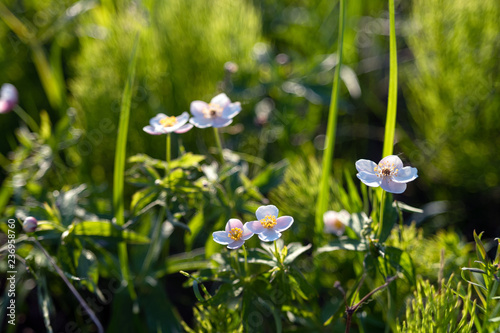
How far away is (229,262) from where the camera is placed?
880 millimetres

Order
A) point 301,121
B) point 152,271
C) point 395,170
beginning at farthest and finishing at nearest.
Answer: point 301,121, point 152,271, point 395,170

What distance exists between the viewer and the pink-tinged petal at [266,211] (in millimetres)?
758

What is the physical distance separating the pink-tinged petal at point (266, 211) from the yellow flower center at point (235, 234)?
4 centimetres

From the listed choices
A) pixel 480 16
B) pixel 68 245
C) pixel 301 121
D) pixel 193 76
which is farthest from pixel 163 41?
pixel 480 16

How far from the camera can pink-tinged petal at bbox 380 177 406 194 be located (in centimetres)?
74

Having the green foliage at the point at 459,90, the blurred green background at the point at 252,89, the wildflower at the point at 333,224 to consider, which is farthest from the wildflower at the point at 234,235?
the green foliage at the point at 459,90

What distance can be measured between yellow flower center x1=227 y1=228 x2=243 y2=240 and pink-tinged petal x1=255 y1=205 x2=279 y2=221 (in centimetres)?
4

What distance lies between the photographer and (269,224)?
746 millimetres

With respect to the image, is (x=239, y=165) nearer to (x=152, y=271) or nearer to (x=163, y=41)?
(x=152, y=271)

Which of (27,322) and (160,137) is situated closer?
(27,322)

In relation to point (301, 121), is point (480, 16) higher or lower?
higher

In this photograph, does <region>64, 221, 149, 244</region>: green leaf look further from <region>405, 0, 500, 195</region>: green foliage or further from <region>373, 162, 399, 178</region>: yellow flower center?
<region>405, 0, 500, 195</region>: green foliage

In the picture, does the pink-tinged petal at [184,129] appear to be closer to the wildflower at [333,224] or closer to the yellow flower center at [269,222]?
the yellow flower center at [269,222]

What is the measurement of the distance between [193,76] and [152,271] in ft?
Answer: 2.17
